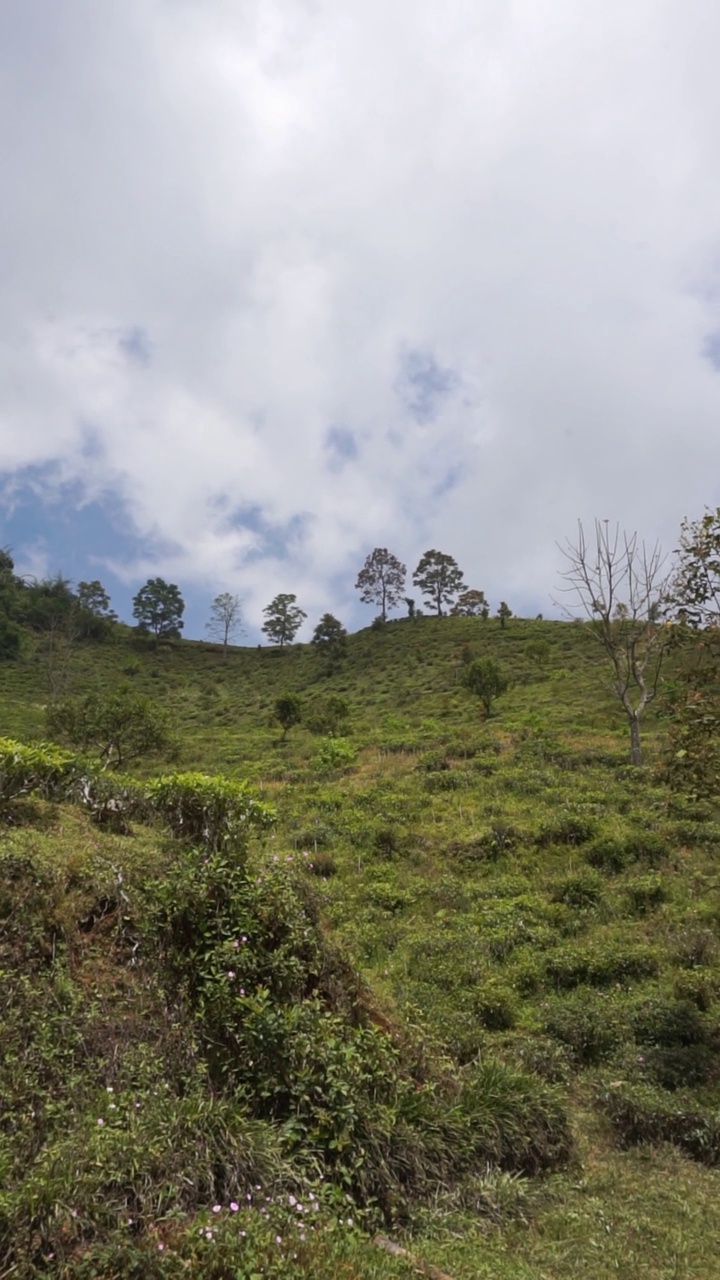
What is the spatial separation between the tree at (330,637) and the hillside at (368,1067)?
4982cm

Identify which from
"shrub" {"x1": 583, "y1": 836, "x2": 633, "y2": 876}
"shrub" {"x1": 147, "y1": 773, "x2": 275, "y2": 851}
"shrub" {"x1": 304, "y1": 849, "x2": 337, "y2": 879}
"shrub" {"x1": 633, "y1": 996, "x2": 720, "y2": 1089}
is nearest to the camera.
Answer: "shrub" {"x1": 633, "y1": 996, "x2": 720, "y2": 1089}

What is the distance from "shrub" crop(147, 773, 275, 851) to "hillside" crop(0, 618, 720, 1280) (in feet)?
1.23

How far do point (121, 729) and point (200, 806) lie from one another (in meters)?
17.7

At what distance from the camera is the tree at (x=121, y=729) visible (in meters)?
24.0

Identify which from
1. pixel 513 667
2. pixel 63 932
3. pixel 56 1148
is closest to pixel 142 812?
pixel 63 932

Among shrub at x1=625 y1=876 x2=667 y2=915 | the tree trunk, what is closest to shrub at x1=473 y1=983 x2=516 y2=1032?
shrub at x1=625 y1=876 x2=667 y2=915

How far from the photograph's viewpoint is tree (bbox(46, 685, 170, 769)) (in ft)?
78.6

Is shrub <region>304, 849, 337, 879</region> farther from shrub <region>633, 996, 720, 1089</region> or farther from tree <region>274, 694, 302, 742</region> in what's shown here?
tree <region>274, 694, 302, 742</region>

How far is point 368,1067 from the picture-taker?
5.02 meters

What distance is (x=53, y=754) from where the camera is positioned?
27.6 ft

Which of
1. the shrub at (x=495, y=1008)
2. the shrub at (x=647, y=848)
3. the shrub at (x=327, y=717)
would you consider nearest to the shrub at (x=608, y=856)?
the shrub at (x=647, y=848)

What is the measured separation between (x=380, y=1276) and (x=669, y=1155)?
10.0 ft

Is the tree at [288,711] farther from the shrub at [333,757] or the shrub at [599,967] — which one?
the shrub at [599,967]

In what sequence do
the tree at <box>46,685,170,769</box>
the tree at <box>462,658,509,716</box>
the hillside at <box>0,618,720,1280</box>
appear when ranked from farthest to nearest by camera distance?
the tree at <box>462,658,509,716</box>
the tree at <box>46,685,170,769</box>
the hillside at <box>0,618,720,1280</box>
